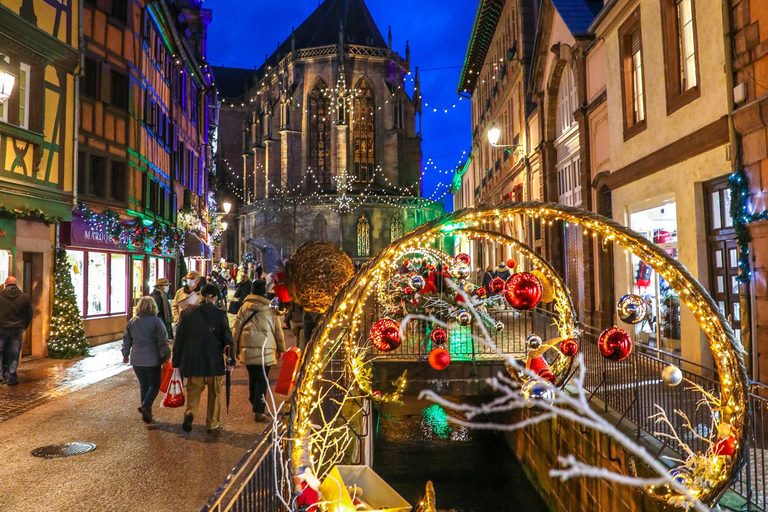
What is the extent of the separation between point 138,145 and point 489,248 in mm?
17567

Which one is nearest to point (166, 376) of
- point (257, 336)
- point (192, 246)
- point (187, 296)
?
point (257, 336)

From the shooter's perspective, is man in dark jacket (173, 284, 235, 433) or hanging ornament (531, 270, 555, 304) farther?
hanging ornament (531, 270, 555, 304)

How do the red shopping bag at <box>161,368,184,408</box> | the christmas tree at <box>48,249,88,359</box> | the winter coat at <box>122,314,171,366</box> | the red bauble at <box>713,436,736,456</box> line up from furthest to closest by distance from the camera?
the christmas tree at <box>48,249,88,359</box> < the winter coat at <box>122,314,171,366</box> < the red shopping bag at <box>161,368,184,408</box> < the red bauble at <box>713,436,736,456</box>

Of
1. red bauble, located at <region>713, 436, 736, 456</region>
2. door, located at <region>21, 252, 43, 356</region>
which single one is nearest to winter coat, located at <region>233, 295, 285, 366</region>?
red bauble, located at <region>713, 436, 736, 456</region>

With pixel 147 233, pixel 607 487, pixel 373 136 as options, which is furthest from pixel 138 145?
pixel 373 136

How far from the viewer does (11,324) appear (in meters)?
10.3

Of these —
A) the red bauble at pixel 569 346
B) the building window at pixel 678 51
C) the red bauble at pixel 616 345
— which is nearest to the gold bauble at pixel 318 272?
the red bauble at pixel 616 345

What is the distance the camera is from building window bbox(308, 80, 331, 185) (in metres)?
54.1

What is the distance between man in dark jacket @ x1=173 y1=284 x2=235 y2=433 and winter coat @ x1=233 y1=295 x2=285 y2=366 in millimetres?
222

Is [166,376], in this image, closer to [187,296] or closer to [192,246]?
[187,296]

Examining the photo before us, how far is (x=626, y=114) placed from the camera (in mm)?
12688

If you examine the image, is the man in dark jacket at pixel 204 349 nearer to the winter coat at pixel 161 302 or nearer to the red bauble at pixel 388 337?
the red bauble at pixel 388 337

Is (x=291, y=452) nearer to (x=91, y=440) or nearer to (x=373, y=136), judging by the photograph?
(x=91, y=440)

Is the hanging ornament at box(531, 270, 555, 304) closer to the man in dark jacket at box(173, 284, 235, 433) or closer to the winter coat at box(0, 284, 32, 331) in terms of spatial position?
the man in dark jacket at box(173, 284, 235, 433)
